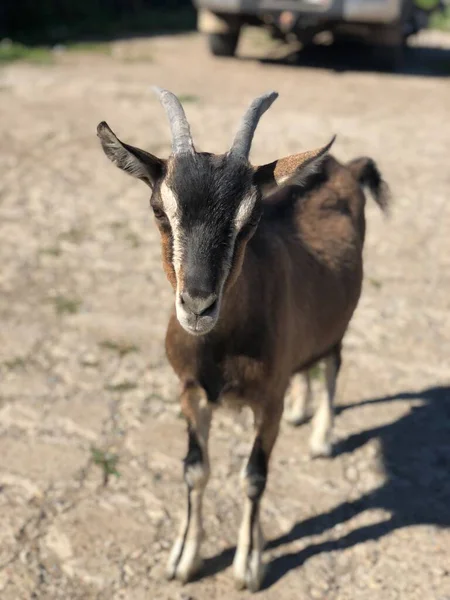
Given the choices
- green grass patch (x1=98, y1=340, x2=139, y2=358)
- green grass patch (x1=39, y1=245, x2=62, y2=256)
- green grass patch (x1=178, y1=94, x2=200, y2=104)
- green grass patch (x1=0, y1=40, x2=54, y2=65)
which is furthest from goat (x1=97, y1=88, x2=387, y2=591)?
green grass patch (x1=0, y1=40, x2=54, y2=65)

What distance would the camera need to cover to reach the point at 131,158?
3.28m

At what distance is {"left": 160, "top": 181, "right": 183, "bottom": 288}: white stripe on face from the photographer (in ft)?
10.1

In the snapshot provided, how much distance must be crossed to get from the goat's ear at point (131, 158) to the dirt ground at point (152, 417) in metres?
1.94

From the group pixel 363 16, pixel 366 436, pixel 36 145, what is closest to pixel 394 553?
pixel 366 436

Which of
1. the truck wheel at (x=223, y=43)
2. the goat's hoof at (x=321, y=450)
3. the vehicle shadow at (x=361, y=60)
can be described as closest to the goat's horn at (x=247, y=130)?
the goat's hoof at (x=321, y=450)

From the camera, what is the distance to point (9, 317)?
6145 mm

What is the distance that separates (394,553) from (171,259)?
2084mm

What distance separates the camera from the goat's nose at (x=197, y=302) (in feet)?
9.86

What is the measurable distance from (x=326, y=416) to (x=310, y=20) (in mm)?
9935

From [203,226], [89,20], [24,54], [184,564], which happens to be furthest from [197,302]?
[89,20]

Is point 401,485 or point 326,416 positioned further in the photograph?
point 326,416

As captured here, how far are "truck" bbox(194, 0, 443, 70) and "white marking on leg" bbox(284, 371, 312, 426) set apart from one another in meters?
9.47

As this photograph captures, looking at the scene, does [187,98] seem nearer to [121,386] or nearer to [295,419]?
[121,386]

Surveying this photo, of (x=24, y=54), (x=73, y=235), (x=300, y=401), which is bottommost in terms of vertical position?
(x=24, y=54)
